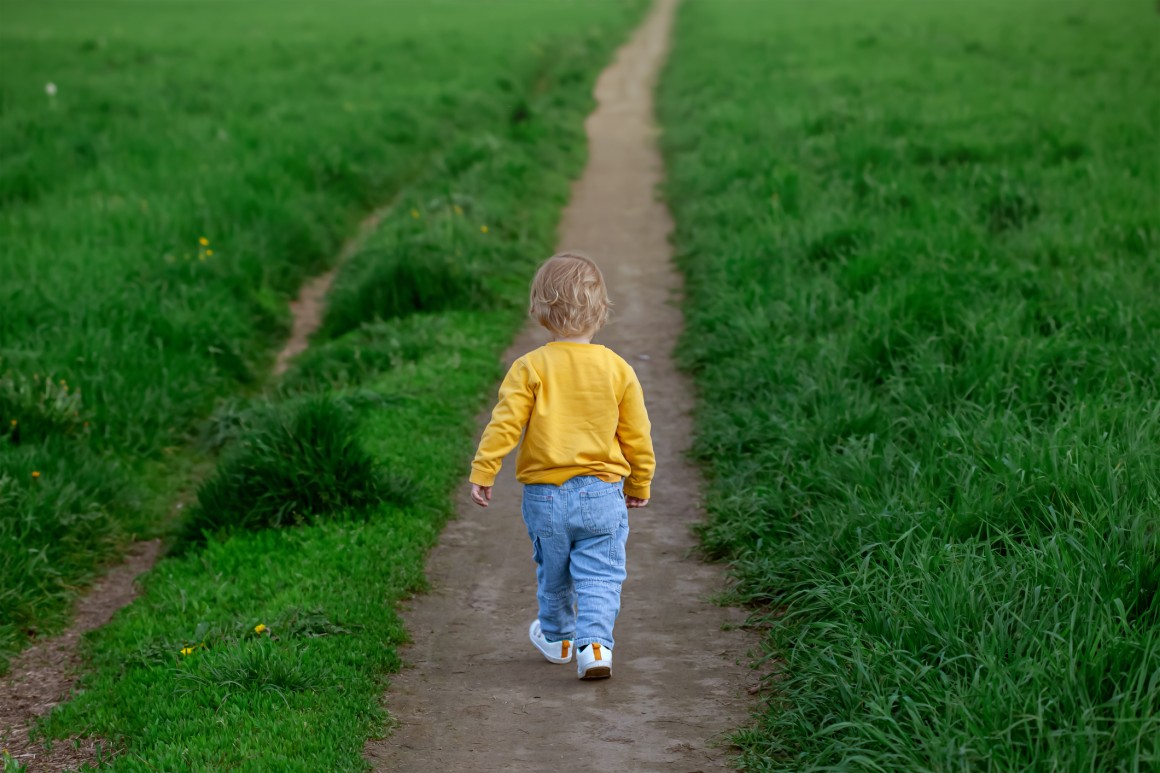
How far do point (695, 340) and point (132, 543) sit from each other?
13.2ft

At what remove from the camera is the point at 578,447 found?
4625 mm

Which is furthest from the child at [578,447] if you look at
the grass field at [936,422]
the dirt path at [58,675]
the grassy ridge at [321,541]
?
the dirt path at [58,675]

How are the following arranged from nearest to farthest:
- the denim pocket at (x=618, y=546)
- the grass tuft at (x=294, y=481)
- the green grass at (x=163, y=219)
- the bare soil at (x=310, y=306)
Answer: the denim pocket at (x=618, y=546) < the grass tuft at (x=294, y=481) < the green grass at (x=163, y=219) < the bare soil at (x=310, y=306)

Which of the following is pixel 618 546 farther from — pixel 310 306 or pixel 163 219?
pixel 163 219

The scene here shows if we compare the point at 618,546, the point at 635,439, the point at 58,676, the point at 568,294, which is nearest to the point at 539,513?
the point at 618,546

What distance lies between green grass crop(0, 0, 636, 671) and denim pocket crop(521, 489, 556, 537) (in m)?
2.48

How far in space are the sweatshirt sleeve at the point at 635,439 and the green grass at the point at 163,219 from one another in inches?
113

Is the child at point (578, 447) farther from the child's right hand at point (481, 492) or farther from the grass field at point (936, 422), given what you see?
the grass field at point (936, 422)

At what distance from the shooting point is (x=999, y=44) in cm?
2617

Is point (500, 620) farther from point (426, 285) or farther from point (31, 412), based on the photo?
point (426, 285)

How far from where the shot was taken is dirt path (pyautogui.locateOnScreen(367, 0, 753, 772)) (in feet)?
13.9

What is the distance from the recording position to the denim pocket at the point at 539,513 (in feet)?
15.3

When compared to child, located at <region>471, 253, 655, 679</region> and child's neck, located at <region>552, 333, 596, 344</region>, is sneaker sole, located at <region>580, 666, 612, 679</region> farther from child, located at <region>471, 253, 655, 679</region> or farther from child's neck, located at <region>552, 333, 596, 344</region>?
child's neck, located at <region>552, 333, 596, 344</region>

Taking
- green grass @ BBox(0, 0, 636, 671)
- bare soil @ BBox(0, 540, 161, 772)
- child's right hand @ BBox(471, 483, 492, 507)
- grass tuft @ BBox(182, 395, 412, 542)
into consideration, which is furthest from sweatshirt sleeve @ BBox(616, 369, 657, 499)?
green grass @ BBox(0, 0, 636, 671)
